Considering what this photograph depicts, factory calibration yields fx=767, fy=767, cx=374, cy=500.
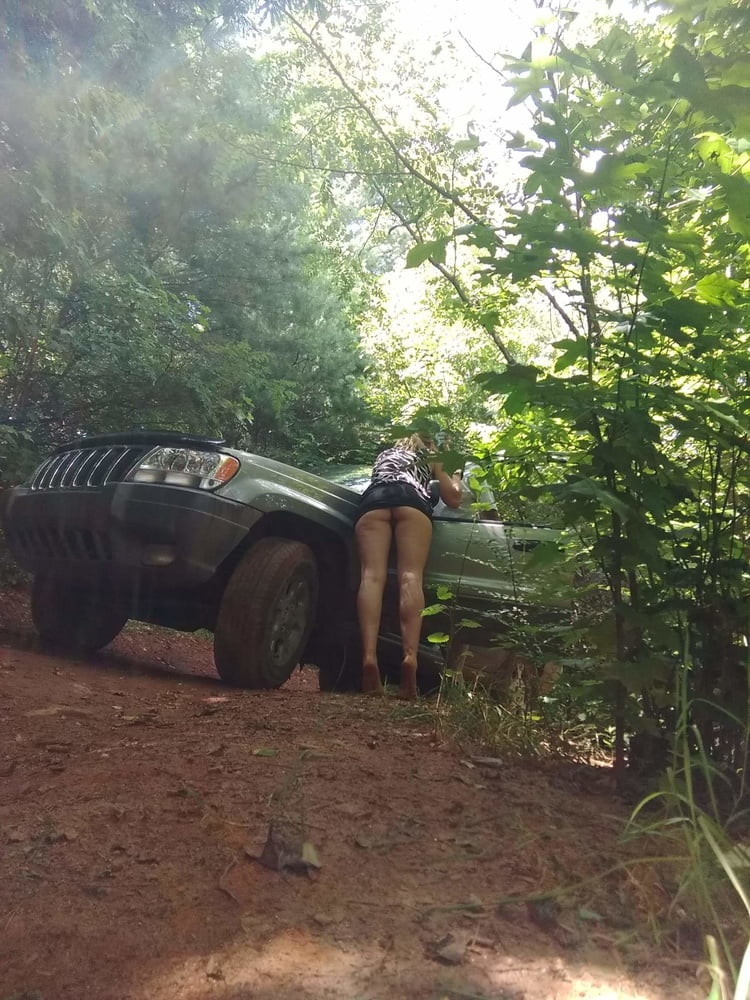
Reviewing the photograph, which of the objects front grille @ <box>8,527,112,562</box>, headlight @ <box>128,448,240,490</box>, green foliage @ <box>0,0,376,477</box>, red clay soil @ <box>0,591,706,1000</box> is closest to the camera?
red clay soil @ <box>0,591,706,1000</box>

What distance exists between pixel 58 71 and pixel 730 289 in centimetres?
449

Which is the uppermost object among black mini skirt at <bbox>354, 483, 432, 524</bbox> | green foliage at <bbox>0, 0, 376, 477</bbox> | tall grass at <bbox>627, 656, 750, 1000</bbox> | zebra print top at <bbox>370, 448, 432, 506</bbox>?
green foliage at <bbox>0, 0, 376, 477</bbox>

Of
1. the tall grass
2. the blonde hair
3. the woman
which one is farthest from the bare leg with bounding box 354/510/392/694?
the tall grass

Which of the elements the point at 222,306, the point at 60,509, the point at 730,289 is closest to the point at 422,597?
the point at 60,509

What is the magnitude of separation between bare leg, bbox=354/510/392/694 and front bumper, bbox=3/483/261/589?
603mm

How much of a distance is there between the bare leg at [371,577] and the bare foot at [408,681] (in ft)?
0.42

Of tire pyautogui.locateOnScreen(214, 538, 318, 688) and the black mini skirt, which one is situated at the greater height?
the black mini skirt

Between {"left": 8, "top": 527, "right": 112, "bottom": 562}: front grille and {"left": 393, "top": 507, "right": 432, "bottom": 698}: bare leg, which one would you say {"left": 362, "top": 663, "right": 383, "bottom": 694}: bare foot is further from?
{"left": 8, "top": 527, "right": 112, "bottom": 562}: front grille

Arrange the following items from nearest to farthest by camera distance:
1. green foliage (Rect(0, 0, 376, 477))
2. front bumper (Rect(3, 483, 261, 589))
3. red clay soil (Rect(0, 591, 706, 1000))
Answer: red clay soil (Rect(0, 591, 706, 1000)) < front bumper (Rect(3, 483, 261, 589)) < green foliage (Rect(0, 0, 376, 477))

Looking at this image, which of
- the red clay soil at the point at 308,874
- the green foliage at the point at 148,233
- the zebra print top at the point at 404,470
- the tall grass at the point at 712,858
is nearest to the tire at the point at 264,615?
the zebra print top at the point at 404,470

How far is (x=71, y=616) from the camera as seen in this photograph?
5.07 meters

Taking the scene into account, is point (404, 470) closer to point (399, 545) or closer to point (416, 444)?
point (416, 444)

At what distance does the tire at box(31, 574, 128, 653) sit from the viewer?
486 centimetres

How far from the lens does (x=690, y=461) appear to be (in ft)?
7.73
